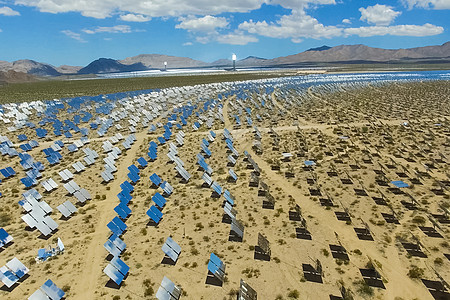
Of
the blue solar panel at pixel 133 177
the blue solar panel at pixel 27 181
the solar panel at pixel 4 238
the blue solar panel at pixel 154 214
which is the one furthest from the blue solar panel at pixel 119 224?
the blue solar panel at pixel 27 181

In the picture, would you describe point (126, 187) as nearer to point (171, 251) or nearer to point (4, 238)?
point (4, 238)

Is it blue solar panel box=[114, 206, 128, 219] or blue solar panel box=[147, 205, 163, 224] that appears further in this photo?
blue solar panel box=[114, 206, 128, 219]

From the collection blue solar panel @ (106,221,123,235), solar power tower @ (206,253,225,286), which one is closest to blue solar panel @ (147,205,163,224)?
blue solar panel @ (106,221,123,235)

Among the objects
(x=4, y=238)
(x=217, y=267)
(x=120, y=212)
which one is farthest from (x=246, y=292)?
(x=4, y=238)

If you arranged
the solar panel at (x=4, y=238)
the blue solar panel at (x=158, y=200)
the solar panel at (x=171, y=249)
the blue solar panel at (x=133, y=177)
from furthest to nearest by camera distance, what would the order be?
the blue solar panel at (x=133, y=177)
the blue solar panel at (x=158, y=200)
the solar panel at (x=4, y=238)
the solar panel at (x=171, y=249)

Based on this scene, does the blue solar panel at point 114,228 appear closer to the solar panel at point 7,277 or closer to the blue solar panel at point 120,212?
the blue solar panel at point 120,212

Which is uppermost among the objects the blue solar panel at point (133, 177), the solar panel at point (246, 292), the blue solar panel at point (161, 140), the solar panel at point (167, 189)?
the blue solar panel at point (161, 140)

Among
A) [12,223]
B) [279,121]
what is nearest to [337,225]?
[12,223]

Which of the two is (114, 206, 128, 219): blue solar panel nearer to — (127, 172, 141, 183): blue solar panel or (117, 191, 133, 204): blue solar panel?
(117, 191, 133, 204): blue solar panel

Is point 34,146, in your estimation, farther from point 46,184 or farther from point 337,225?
point 337,225
